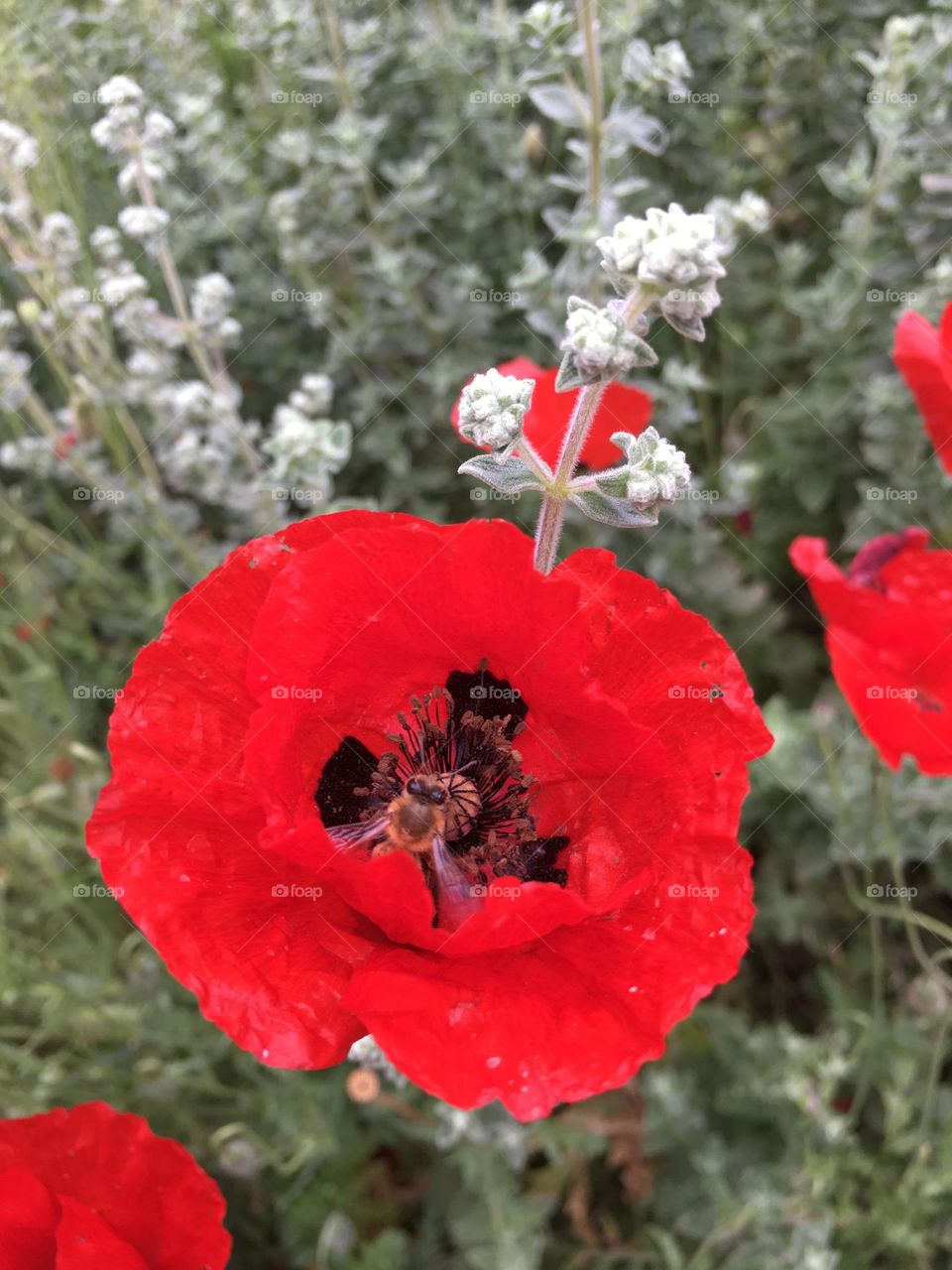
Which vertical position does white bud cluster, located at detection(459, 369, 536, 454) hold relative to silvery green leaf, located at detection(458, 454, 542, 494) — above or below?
above

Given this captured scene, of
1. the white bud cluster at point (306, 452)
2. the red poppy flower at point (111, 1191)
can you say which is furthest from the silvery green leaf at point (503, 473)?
the red poppy flower at point (111, 1191)

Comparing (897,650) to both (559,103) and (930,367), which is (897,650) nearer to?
(930,367)

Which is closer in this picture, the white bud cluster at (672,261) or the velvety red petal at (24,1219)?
the white bud cluster at (672,261)

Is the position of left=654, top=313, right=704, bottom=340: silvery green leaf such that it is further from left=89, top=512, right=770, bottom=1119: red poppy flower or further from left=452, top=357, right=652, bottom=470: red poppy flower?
left=452, top=357, right=652, bottom=470: red poppy flower

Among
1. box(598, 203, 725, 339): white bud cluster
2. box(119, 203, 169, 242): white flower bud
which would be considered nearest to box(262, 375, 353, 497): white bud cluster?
box(119, 203, 169, 242): white flower bud

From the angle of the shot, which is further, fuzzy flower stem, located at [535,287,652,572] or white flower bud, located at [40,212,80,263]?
white flower bud, located at [40,212,80,263]

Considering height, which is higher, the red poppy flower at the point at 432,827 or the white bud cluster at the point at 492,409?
the white bud cluster at the point at 492,409

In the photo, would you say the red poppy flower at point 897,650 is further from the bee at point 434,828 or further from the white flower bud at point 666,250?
the white flower bud at point 666,250
